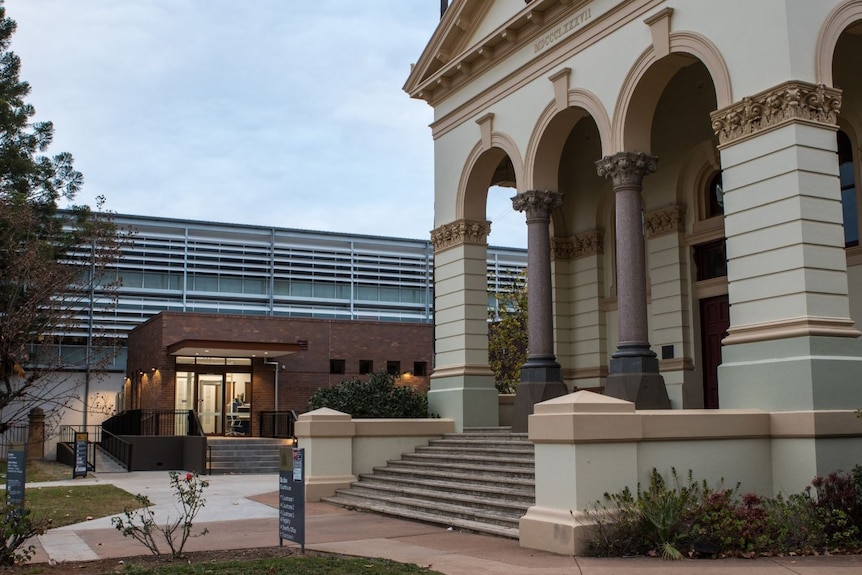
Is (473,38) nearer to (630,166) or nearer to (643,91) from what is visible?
(643,91)

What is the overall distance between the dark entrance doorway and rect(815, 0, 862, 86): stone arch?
6.38 meters

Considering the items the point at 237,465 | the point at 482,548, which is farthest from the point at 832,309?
the point at 237,465

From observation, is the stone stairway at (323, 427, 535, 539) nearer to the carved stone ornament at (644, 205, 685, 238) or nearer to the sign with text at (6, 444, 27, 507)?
the carved stone ornament at (644, 205, 685, 238)

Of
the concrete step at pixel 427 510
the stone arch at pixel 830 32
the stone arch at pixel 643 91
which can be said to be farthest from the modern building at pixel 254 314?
the stone arch at pixel 830 32

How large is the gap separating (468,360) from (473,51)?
22.2 ft

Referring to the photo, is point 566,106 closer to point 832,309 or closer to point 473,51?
point 473,51

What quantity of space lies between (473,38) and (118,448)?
19142mm

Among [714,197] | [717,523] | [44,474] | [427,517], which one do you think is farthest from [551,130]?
[44,474]

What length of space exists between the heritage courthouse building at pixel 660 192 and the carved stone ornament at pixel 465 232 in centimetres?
5

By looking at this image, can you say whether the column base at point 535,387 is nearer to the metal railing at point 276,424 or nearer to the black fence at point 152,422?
the metal railing at point 276,424

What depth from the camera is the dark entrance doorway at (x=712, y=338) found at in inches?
751

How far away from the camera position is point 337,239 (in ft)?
170

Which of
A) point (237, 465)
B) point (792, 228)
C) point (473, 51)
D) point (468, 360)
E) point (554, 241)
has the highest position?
point (473, 51)

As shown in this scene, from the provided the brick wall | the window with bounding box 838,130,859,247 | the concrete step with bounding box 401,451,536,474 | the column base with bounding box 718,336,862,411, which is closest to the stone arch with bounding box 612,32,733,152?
the window with bounding box 838,130,859,247
